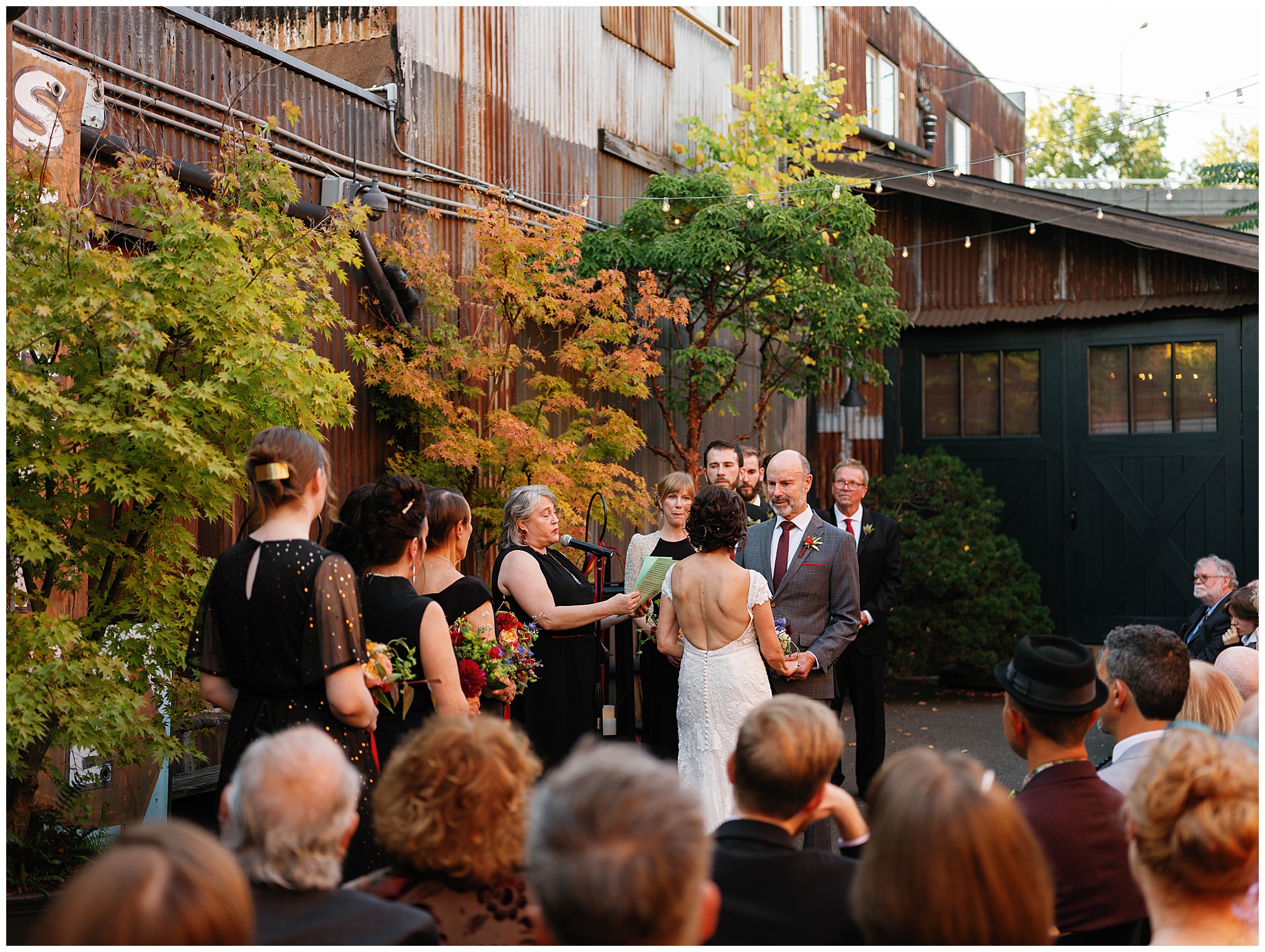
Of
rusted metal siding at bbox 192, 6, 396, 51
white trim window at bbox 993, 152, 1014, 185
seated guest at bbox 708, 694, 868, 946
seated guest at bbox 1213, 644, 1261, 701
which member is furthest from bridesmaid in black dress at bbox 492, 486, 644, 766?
white trim window at bbox 993, 152, 1014, 185

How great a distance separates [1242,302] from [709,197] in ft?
18.6

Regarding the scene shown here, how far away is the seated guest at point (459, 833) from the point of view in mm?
2105

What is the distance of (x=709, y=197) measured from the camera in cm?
964

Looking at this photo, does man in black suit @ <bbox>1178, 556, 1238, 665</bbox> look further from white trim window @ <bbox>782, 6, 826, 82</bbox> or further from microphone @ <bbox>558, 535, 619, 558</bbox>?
white trim window @ <bbox>782, 6, 826, 82</bbox>

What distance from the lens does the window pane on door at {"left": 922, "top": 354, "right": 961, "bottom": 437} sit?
40.6 feet

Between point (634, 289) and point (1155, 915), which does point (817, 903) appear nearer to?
point (1155, 915)

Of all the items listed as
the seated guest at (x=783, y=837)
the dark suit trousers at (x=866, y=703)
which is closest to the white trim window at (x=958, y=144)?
the dark suit trousers at (x=866, y=703)

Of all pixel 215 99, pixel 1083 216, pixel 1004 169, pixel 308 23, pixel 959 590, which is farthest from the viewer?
pixel 1004 169

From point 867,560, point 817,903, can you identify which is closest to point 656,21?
point 867,560

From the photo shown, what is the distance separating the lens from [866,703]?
259 inches

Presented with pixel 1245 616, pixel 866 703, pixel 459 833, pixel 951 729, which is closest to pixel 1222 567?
pixel 1245 616

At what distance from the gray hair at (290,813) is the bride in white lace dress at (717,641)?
2697 millimetres

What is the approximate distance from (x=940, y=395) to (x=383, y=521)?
9937 mm

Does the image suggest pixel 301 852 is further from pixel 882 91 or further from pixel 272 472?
pixel 882 91
